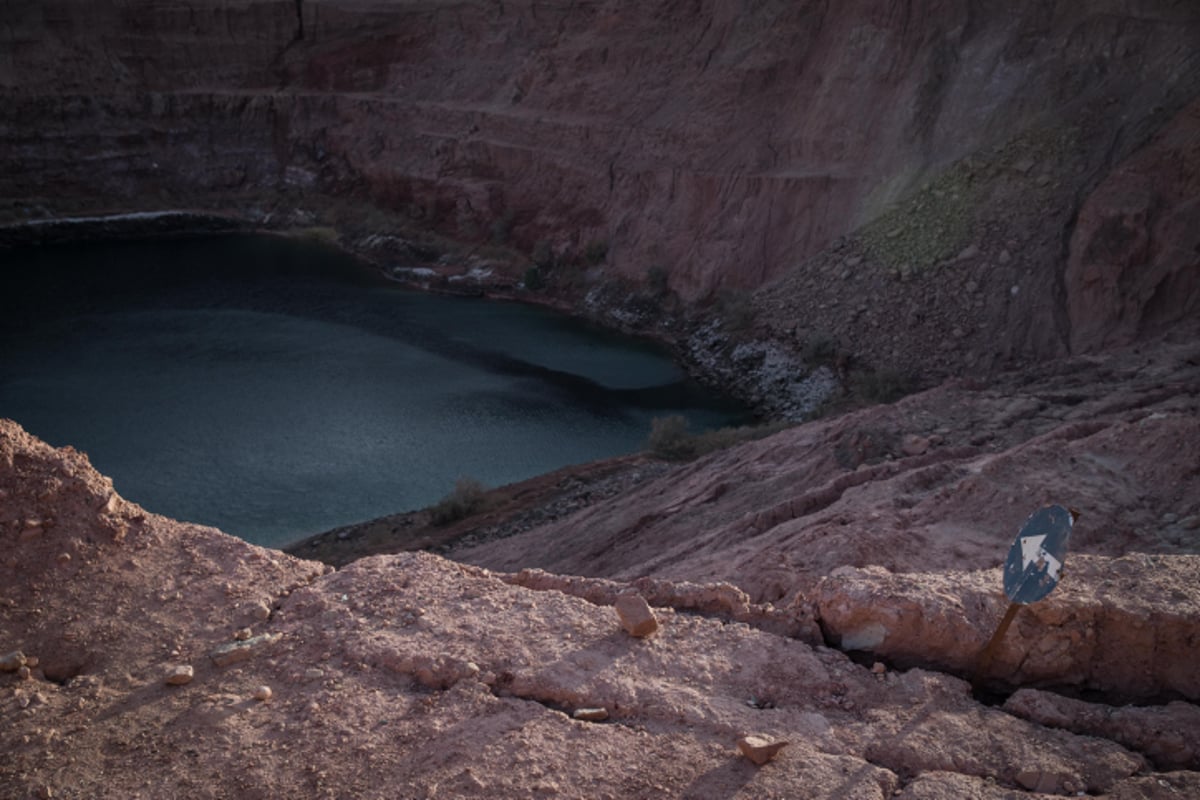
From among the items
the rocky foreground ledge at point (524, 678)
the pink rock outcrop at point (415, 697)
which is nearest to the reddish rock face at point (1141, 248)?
the rocky foreground ledge at point (524, 678)

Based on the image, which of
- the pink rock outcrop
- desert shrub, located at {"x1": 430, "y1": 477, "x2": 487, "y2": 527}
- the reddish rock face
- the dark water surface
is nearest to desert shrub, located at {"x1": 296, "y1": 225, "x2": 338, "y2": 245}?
the dark water surface

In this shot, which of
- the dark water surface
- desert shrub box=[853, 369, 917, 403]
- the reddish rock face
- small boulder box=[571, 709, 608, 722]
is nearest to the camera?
small boulder box=[571, 709, 608, 722]

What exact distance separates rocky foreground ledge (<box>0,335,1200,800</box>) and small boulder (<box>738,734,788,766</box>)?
0.02 metres

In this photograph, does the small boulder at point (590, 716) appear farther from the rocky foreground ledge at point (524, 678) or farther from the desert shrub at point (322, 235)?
the desert shrub at point (322, 235)

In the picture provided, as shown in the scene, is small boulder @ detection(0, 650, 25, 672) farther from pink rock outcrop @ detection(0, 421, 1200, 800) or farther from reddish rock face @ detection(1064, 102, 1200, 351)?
reddish rock face @ detection(1064, 102, 1200, 351)

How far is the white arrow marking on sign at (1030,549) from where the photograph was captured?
18.0 feet

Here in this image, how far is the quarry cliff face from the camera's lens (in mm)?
22672

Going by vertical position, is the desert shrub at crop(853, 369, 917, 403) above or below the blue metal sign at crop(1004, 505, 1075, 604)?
below

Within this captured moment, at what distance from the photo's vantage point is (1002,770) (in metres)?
4.93

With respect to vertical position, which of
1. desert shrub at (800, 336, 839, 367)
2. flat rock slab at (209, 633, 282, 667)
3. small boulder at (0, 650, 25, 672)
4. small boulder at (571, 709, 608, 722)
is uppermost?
small boulder at (571, 709, 608, 722)

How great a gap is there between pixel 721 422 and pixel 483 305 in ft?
35.2

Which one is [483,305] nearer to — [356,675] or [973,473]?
[973,473]

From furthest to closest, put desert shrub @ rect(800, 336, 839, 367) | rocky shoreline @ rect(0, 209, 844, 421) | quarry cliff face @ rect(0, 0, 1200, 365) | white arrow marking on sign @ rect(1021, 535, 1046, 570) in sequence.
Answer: rocky shoreline @ rect(0, 209, 844, 421) → desert shrub @ rect(800, 336, 839, 367) → quarry cliff face @ rect(0, 0, 1200, 365) → white arrow marking on sign @ rect(1021, 535, 1046, 570)

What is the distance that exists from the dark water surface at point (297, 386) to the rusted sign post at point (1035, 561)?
1478 centimetres
